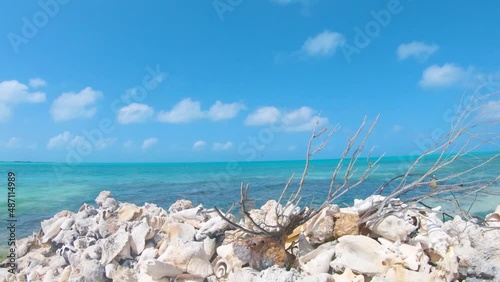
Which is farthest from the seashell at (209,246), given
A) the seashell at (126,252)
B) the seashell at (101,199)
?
the seashell at (101,199)

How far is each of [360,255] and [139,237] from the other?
7.74ft

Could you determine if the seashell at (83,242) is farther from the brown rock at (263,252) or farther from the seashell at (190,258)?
the brown rock at (263,252)

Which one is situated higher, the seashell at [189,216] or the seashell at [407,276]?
the seashell at [189,216]

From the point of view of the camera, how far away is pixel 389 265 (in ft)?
9.54

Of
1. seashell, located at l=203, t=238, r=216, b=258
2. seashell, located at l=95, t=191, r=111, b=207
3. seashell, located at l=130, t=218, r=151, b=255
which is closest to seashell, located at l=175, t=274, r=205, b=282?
seashell, located at l=203, t=238, r=216, b=258

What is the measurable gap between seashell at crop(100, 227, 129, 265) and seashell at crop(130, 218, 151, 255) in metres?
0.11

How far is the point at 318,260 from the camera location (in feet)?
9.97

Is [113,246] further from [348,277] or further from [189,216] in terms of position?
[348,277]

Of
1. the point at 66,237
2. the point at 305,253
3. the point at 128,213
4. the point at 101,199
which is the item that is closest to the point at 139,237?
the point at 128,213

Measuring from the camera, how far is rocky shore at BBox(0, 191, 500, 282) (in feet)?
9.41

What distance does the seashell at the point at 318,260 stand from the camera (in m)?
2.99

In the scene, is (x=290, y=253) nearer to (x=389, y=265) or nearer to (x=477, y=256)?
(x=389, y=265)

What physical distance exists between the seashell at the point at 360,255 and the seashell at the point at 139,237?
6.88ft

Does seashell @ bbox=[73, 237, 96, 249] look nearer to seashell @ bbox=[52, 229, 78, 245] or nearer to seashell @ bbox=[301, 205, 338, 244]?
seashell @ bbox=[52, 229, 78, 245]
